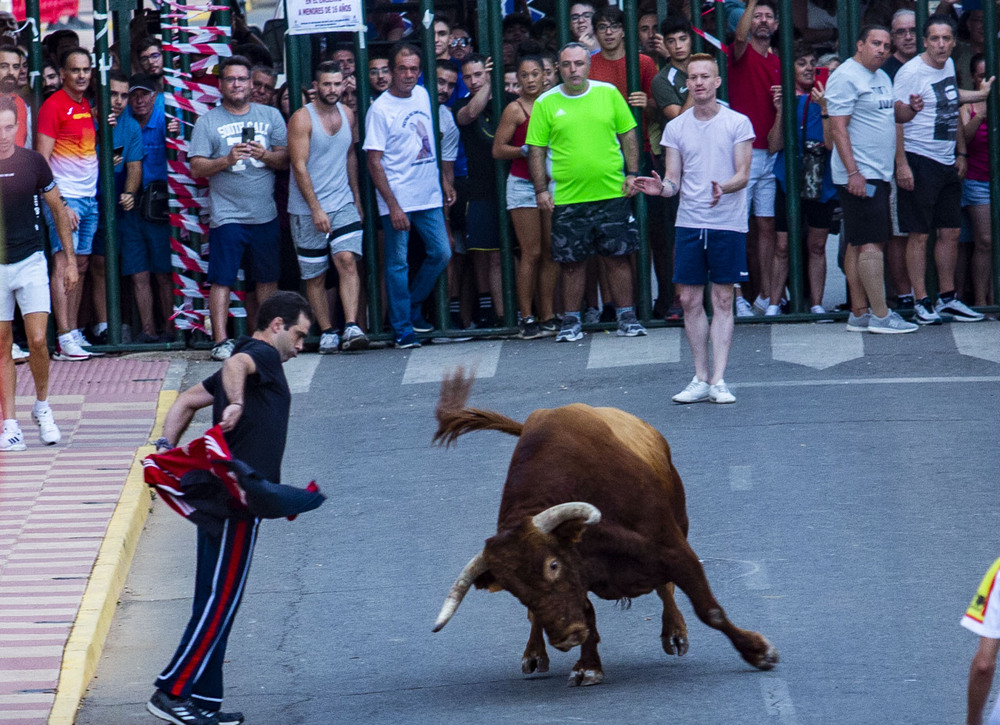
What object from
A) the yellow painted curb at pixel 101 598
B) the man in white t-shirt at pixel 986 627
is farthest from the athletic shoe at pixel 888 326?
the man in white t-shirt at pixel 986 627

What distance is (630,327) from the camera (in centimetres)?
1356

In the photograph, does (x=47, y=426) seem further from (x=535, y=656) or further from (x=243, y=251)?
(x=535, y=656)

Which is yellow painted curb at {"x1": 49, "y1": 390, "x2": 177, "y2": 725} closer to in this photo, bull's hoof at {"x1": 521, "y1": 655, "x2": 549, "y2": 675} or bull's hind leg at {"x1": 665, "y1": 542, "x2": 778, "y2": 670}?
bull's hoof at {"x1": 521, "y1": 655, "x2": 549, "y2": 675}

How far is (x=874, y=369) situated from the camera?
12227 millimetres

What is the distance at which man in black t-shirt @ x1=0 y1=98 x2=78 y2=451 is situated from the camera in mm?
10570

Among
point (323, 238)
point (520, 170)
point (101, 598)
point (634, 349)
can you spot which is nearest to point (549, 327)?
point (634, 349)

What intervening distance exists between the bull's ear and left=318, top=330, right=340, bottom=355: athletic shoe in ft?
24.5

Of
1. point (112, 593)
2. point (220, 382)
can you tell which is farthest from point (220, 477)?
point (112, 593)

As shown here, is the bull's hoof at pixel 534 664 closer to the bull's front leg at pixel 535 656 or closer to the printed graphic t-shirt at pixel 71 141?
the bull's front leg at pixel 535 656

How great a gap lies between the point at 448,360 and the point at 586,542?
686cm

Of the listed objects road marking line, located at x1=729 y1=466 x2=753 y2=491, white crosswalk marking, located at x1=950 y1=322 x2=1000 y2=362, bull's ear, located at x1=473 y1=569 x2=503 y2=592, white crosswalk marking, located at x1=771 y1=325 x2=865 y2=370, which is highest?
bull's ear, located at x1=473 y1=569 x2=503 y2=592

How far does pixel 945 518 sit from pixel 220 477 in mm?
4197

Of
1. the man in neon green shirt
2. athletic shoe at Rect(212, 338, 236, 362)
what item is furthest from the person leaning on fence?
athletic shoe at Rect(212, 338, 236, 362)

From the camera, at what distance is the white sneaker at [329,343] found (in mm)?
13625
